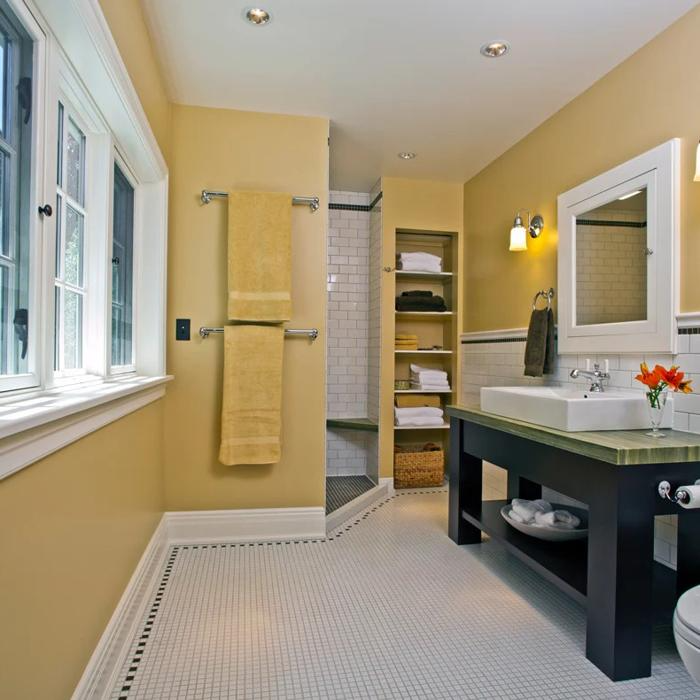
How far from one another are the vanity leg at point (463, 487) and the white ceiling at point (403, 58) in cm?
171

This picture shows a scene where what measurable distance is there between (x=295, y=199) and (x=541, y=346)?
1566mm

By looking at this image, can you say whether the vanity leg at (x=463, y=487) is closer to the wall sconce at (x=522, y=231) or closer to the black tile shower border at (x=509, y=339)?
the black tile shower border at (x=509, y=339)

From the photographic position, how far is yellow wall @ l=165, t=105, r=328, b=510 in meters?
2.81

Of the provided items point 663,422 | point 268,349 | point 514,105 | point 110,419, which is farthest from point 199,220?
point 663,422

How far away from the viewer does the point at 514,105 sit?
2.76 metres

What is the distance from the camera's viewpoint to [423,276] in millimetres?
4176

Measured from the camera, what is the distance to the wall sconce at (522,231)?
2.97 metres

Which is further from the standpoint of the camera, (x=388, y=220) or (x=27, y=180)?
(x=388, y=220)

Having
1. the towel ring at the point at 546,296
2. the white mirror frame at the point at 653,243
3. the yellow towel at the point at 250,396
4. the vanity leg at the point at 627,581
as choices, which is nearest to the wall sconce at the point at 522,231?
the towel ring at the point at 546,296

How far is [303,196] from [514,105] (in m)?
1.23

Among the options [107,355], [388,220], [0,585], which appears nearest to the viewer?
[0,585]

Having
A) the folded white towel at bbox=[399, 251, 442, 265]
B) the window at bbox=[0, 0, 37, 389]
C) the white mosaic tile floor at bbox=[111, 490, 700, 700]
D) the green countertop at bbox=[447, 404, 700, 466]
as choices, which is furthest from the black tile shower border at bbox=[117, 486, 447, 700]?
the folded white towel at bbox=[399, 251, 442, 265]

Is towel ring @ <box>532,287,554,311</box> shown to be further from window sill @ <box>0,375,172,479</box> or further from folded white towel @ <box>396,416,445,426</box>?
window sill @ <box>0,375,172,479</box>

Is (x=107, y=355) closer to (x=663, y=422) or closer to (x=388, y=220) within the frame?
(x=663, y=422)
